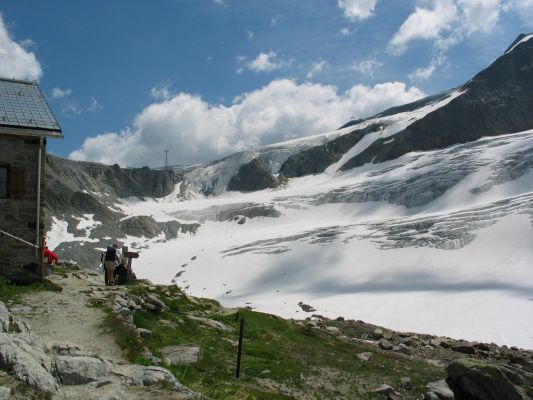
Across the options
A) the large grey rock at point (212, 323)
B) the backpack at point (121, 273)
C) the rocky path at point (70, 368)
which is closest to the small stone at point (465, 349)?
the large grey rock at point (212, 323)

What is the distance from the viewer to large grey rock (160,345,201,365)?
572 inches

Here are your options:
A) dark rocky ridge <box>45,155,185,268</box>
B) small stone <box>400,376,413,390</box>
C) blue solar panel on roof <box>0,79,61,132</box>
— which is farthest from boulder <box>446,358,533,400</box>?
dark rocky ridge <box>45,155,185,268</box>

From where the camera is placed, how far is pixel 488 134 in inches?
7101

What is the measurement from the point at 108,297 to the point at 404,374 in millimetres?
11264

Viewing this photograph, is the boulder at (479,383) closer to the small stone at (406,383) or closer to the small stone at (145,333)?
the small stone at (406,383)

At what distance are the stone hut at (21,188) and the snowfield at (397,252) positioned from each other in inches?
1562

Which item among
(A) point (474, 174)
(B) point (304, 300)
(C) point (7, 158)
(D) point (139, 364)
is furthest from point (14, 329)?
(A) point (474, 174)

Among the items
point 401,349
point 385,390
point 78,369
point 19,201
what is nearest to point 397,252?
point 401,349

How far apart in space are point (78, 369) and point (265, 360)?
332 inches

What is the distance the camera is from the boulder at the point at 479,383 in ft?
58.5

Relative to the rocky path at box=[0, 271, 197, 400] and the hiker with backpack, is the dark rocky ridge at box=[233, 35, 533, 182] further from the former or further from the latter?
the rocky path at box=[0, 271, 197, 400]

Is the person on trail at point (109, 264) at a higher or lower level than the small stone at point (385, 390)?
higher

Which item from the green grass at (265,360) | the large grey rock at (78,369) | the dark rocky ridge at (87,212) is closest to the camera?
the large grey rock at (78,369)

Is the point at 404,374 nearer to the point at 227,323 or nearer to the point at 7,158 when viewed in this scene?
the point at 227,323
